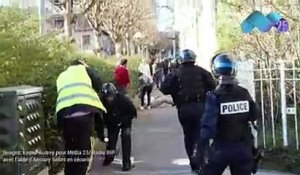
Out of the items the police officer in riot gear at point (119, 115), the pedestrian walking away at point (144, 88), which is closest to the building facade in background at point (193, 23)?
the pedestrian walking away at point (144, 88)

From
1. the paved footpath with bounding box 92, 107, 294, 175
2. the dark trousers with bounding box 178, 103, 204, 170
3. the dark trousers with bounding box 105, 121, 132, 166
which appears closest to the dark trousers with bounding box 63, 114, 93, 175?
the dark trousers with bounding box 178, 103, 204, 170

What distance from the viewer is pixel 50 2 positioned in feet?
88.6

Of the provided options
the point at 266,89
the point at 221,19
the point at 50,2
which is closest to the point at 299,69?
the point at 266,89

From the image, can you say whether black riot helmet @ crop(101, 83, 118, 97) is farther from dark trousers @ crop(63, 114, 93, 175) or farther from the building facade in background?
the building facade in background

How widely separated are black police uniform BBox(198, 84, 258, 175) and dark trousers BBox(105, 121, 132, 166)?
4.73 m

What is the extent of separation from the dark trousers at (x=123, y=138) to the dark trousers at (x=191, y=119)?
131 centimetres

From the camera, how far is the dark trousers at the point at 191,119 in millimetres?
10078

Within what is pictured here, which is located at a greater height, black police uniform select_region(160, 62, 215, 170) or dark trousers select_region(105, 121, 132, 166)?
black police uniform select_region(160, 62, 215, 170)

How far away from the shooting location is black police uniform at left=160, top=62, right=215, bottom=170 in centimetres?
1014

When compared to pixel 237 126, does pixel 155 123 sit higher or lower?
lower

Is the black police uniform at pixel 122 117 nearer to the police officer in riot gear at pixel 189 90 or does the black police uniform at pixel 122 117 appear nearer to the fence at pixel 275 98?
the police officer in riot gear at pixel 189 90

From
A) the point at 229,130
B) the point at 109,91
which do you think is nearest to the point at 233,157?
the point at 229,130

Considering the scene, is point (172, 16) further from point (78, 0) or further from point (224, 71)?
point (224, 71)

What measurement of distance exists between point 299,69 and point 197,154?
4.56 m
